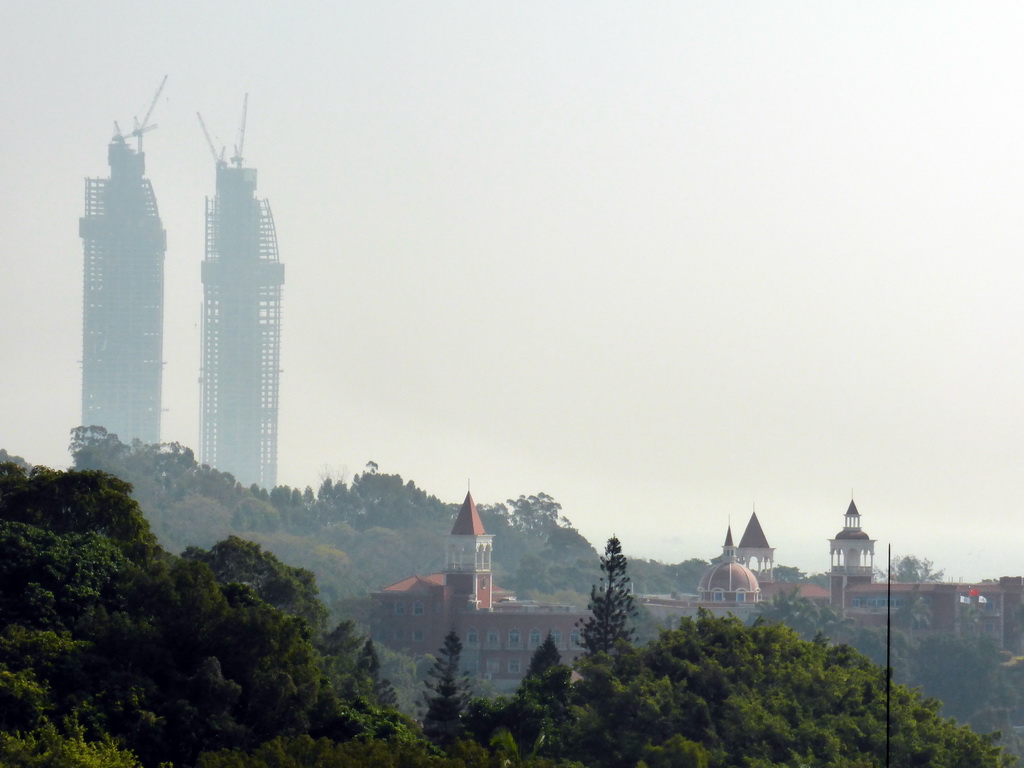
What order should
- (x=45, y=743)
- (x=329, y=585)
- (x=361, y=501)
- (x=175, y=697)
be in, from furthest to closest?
(x=361, y=501) < (x=329, y=585) < (x=175, y=697) < (x=45, y=743)

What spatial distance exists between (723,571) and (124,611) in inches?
2925

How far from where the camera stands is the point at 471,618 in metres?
107

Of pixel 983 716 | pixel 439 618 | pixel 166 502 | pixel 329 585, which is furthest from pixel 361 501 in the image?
pixel 983 716

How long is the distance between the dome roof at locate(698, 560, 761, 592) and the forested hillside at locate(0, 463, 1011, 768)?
61182 millimetres

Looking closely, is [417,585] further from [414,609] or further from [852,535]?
[852,535]

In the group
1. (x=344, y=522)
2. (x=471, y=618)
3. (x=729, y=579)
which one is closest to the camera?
(x=471, y=618)

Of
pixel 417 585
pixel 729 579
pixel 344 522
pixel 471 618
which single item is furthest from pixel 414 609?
pixel 344 522

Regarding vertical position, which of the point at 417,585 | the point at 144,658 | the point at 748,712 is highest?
the point at 417,585

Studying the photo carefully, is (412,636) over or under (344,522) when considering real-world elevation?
under

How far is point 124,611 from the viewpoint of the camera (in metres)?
36.5

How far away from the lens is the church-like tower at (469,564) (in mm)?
108625

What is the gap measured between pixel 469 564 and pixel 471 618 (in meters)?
3.36

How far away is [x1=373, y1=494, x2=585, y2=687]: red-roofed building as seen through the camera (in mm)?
106562

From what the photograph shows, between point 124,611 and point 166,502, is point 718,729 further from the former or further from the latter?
point 166,502
